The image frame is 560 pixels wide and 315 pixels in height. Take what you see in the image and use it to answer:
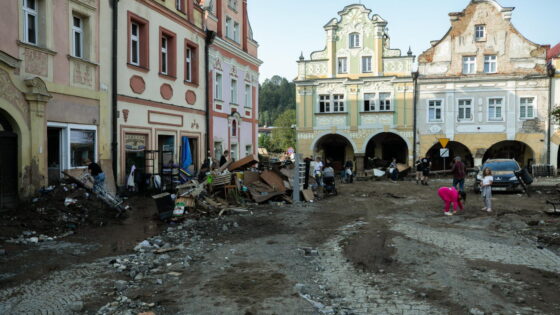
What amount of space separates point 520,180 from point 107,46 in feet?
59.3

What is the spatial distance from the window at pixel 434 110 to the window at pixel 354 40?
7.56 m

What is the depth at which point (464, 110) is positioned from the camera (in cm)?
3334

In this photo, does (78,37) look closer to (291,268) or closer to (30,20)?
(30,20)

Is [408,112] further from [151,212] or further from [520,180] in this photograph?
[151,212]

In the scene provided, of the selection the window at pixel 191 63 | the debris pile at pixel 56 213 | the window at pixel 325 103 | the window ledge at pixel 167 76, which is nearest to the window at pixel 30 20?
the debris pile at pixel 56 213

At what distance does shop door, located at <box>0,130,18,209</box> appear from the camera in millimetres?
10586

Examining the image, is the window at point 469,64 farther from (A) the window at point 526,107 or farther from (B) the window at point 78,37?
(B) the window at point 78,37

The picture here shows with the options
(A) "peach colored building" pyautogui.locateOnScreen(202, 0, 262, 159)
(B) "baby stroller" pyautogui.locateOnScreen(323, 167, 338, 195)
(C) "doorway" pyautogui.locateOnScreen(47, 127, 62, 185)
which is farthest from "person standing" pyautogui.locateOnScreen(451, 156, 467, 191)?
(C) "doorway" pyautogui.locateOnScreen(47, 127, 62, 185)

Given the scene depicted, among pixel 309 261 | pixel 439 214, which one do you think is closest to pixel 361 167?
pixel 439 214

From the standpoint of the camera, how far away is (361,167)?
34.9 metres

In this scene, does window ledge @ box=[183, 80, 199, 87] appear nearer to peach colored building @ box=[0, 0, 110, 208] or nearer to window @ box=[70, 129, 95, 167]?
peach colored building @ box=[0, 0, 110, 208]

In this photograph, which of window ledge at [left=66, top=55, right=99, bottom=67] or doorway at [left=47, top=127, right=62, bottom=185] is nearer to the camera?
doorway at [left=47, top=127, right=62, bottom=185]

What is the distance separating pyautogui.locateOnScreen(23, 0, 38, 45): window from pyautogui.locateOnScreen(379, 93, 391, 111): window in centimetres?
2730

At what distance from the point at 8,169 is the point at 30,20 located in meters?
4.24
